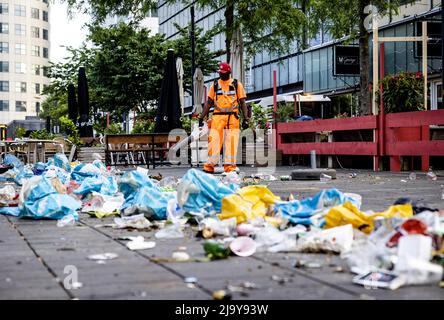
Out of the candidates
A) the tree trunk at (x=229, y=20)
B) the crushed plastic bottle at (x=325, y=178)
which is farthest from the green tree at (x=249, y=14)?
the crushed plastic bottle at (x=325, y=178)

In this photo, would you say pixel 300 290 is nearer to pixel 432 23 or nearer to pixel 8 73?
pixel 432 23

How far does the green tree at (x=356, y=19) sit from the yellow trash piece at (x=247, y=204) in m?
14.4

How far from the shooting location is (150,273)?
394 cm

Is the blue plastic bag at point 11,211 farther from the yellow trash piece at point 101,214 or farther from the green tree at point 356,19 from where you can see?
the green tree at point 356,19

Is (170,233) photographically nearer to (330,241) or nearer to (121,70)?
(330,241)

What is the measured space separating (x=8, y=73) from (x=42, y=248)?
12073 cm

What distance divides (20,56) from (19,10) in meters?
7.54

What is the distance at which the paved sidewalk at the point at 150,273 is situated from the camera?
3355 millimetres

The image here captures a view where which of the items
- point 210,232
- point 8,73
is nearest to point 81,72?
point 210,232

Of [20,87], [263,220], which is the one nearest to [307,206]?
[263,220]

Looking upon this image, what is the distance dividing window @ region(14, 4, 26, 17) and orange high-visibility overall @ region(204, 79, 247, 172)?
115 m

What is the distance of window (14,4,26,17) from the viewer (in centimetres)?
12212

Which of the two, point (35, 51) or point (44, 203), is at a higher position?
point (35, 51)
